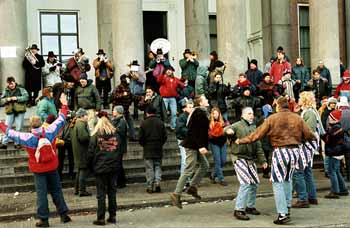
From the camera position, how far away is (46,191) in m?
10.1

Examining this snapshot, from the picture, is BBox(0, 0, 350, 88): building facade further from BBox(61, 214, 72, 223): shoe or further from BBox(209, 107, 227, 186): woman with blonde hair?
BBox(61, 214, 72, 223): shoe

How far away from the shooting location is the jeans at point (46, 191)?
32.9 feet

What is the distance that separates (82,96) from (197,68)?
429cm

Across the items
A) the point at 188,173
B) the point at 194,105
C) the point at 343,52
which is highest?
the point at 343,52

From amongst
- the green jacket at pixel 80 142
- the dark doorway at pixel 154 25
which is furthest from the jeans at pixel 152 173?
the dark doorway at pixel 154 25

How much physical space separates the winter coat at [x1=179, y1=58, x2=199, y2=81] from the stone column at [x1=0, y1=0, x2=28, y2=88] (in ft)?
15.5

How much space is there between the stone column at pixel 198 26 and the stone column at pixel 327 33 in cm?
463

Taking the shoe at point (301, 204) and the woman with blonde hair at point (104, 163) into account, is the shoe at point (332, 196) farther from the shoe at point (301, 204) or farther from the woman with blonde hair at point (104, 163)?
the woman with blonde hair at point (104, 163)

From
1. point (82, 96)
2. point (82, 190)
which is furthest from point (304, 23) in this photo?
point (82, 190)

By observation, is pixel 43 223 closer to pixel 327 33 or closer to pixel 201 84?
pixel 201 84

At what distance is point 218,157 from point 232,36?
558 cm

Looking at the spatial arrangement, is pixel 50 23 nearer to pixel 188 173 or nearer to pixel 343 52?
pixel 343 52

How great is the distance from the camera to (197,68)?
57.7ft

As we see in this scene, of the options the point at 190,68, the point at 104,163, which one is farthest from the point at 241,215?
the point at 190,68
